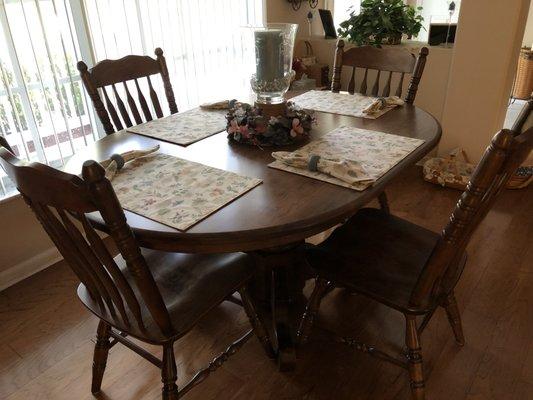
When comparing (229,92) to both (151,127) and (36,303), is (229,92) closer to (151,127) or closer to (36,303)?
(151,127)

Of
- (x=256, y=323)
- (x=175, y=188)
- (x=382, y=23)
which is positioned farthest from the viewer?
(x=382, y=23)

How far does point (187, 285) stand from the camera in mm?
1278

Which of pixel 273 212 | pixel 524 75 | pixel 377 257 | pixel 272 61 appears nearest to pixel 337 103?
pixel 272 61

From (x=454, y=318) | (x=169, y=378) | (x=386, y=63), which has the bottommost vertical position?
(x=454, y=318)

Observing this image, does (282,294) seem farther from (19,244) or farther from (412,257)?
(19,244)

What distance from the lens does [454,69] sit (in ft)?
9.09

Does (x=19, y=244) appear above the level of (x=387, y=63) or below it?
below

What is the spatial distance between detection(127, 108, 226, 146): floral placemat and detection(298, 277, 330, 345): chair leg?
0.67m

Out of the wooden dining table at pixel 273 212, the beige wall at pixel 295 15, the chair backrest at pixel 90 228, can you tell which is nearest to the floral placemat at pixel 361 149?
the wooden dining table at pixel 273 212

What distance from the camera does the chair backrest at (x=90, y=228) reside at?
797mm

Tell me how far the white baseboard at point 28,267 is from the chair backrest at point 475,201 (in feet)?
5.95

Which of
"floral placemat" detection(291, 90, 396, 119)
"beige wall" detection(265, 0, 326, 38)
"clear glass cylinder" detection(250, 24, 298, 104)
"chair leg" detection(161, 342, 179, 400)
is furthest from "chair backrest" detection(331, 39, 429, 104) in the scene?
"chair leg" detection(161, 342, 179, 400)

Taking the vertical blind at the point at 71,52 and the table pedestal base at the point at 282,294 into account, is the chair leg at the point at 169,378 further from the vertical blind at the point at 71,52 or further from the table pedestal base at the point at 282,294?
the vertical blind at the point at 71,52

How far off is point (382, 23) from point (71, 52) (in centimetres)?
205
